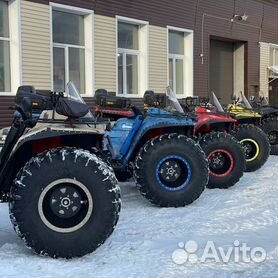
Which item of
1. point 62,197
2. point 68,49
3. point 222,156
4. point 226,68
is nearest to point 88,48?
point 68,49

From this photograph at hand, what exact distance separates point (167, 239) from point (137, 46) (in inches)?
479

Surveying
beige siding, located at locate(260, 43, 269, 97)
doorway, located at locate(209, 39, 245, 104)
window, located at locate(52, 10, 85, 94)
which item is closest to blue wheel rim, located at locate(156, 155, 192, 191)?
window, located at locate(52, 10, 85, 94)

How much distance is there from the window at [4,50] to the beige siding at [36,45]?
37cm

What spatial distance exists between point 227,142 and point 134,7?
9288 millimetres

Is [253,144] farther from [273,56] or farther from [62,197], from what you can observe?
[273,56]

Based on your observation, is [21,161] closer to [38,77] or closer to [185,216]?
[185,216]

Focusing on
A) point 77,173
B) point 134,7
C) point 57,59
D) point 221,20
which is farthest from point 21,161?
point 221,20

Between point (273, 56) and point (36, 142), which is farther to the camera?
point (273, 56)

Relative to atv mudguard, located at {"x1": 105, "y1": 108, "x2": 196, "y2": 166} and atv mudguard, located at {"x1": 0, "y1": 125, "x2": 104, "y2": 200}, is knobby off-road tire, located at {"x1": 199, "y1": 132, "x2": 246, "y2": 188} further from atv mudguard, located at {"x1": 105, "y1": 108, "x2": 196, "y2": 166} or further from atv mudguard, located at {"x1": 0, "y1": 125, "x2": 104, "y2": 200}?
atv mudguard, located at {"x1": 0, "y1": 125, "x2": 104, "y2": 200}

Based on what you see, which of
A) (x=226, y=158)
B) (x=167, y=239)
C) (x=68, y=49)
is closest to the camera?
(x=167, y=239)

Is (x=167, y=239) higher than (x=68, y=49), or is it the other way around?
(x=68, y=49)

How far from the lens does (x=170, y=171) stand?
6305 millimetres

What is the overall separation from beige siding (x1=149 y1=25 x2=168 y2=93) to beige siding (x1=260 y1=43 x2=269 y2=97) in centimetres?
730

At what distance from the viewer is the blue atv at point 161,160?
6.16 metres
